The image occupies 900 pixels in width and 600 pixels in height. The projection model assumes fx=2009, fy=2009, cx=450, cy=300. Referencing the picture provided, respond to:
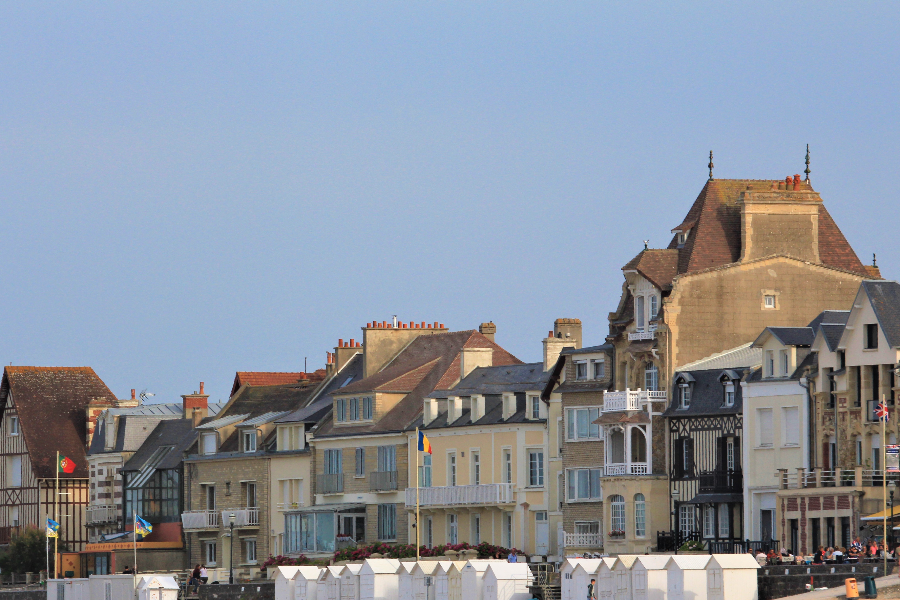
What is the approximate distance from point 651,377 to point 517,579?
41.1ft

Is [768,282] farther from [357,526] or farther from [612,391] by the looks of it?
[357,526]

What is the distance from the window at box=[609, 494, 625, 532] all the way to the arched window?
4.70 ft

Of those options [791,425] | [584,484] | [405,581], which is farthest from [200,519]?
[791,425]

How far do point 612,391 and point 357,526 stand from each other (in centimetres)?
1468

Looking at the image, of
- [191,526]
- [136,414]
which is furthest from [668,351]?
[136,414]

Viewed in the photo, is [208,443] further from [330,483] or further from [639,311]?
[639,311]

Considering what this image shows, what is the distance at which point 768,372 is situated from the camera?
64.0m

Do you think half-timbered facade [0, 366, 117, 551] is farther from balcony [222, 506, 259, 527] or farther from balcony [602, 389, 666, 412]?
balcony [602, 389, 666, 412]

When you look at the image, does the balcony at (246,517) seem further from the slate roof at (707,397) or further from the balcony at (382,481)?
the slate roof at (707,397)

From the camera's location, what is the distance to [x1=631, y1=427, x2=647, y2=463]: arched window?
2707 inches

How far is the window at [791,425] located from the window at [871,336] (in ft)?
11.6

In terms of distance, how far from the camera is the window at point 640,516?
2653 inches

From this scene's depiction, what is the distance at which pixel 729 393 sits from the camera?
6525cm

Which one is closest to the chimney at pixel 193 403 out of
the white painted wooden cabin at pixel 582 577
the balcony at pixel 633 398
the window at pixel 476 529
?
the window at pixel 476 529
